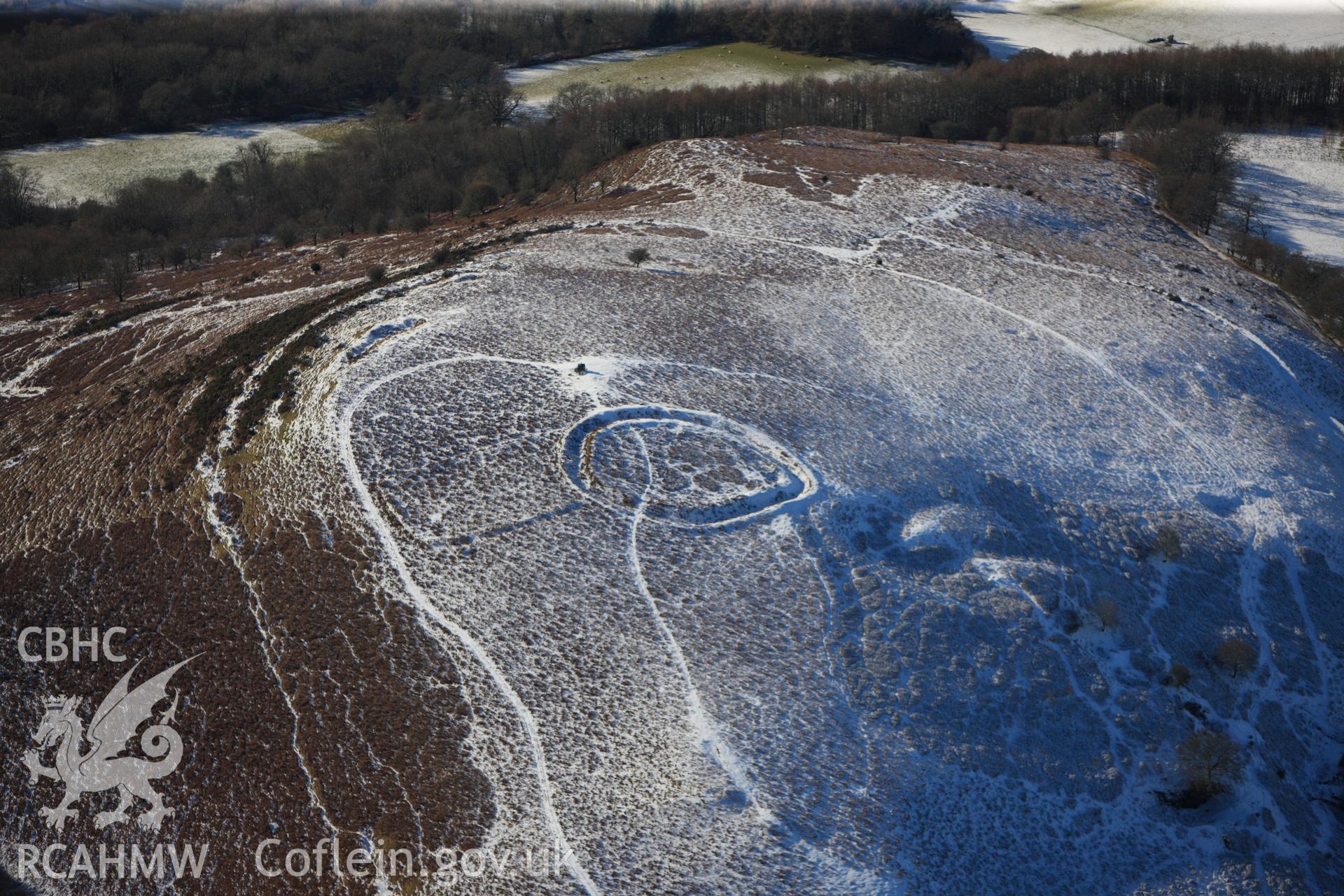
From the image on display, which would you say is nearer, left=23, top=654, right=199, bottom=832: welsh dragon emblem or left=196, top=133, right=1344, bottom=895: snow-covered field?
left=196, top=133, right=1344, bottom=895: snow-covered field

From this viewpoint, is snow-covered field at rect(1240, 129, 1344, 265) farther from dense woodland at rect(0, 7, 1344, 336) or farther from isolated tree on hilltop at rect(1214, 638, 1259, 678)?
isolated tree on hilltop at rect(1214, 638, 1259, 678)

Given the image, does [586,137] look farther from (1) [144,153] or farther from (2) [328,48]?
(2) [328,48]

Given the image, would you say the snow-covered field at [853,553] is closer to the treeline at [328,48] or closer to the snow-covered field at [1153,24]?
the snow-covered field at [1153,24]

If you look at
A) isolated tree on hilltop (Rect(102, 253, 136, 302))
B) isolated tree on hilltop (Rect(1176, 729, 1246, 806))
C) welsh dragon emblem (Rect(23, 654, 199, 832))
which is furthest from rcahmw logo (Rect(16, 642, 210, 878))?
isolated tree on hilltop (Rect(102, 253, 136, 302))

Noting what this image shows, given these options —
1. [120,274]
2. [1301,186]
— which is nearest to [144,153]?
[120,274]

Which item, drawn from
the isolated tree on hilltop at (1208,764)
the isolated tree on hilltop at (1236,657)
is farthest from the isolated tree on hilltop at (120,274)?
the isolated tree on hilltop at (1236,657)

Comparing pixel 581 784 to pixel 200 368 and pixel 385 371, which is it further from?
pixel 200 368
